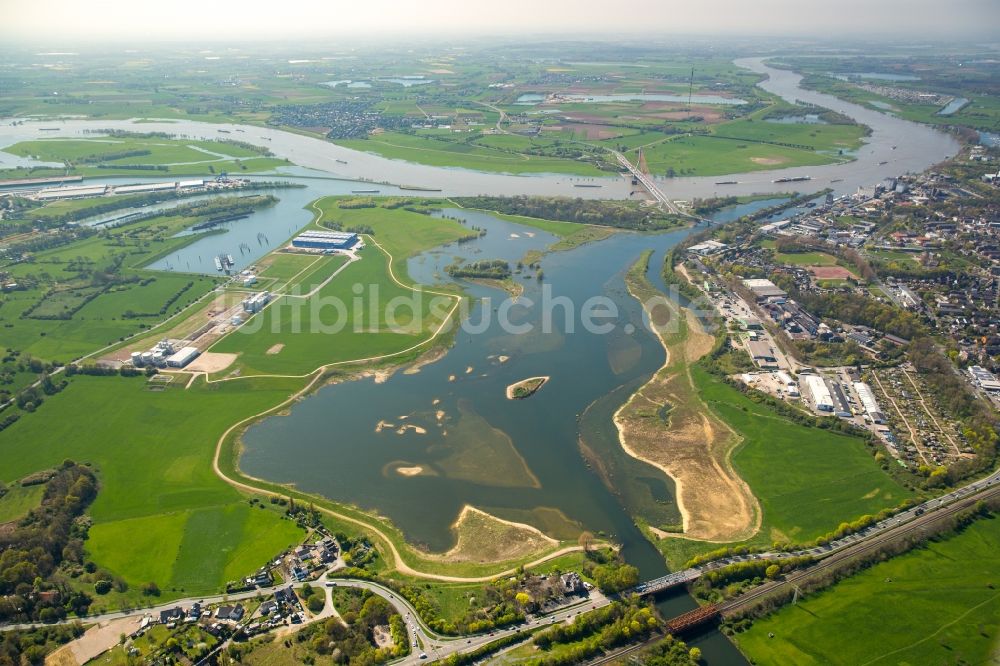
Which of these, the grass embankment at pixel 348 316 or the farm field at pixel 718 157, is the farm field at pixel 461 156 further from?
the grass embankment at pixel 348 316

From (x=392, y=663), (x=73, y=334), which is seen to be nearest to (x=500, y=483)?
(x=392, y=663)

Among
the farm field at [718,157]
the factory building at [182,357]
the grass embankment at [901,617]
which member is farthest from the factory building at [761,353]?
the farm field at [718,157]

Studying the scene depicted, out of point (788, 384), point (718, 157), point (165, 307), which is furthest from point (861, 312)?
point (165, 307)

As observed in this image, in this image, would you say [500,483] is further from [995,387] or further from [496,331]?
[995,387]

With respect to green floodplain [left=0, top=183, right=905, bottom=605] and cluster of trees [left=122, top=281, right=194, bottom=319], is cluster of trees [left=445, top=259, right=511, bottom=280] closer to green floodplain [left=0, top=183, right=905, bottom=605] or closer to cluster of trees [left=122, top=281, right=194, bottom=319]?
green floodplain [left=0, top=183, right=905, bottom=605]

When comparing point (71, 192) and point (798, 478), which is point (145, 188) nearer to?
point (71, 192)
